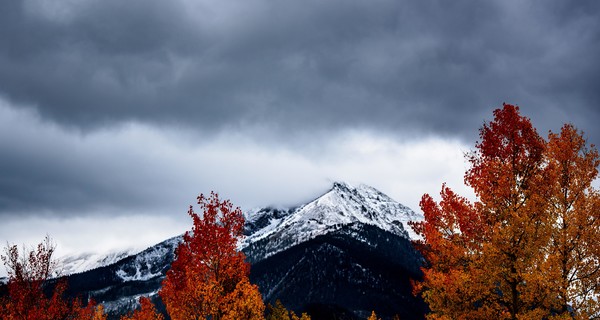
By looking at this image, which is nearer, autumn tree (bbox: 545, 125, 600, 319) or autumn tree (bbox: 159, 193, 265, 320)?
autumn tree (bbox: 545, 125, 600, 319)

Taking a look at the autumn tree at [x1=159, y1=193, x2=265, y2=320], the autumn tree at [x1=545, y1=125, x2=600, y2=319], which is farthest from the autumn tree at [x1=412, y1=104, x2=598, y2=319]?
the autumn tree at [x1=159, y1=193, x2=265, y2=320]

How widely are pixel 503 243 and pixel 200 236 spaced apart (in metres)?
15.3

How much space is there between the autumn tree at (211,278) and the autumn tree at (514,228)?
1040 centimetres

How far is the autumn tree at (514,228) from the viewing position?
54.4 feet

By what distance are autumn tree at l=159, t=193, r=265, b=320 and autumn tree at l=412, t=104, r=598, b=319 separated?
409 inches

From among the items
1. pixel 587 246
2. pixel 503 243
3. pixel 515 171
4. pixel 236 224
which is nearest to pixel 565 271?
pixel 587 246

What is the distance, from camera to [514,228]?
54.6 ft

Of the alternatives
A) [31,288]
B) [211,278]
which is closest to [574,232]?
[211,278]

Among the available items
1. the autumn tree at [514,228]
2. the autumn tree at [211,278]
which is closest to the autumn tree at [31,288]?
the autumn tree at [211,278]

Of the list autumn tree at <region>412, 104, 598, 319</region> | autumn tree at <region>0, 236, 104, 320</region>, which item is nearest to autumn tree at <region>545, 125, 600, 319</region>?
autumn tree at <region>412, 104, 598, 319</region>

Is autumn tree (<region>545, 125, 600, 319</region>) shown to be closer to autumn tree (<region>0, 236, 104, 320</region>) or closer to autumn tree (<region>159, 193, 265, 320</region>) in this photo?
autumn tree (<region>159, 193, 265, 320</region>)

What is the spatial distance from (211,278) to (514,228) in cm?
1544

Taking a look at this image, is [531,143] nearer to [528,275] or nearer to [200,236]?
[528,275]

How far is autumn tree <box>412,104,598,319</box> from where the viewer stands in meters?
16.6
